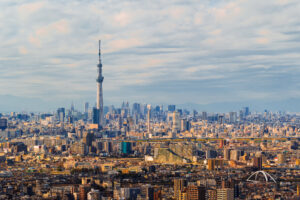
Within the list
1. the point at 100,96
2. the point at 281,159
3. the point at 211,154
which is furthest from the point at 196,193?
the point at 100,96

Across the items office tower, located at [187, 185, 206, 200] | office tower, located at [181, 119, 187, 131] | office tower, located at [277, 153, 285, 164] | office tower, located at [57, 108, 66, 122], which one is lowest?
office tower, located at [277, 153, 285, 164]

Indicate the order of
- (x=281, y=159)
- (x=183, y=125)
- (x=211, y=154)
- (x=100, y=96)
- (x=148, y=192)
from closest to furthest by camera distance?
(x=148, y=192) < (x=281, y=159) < (x=211, y=154) < (x=100, y=96) < (x=183, y=125)

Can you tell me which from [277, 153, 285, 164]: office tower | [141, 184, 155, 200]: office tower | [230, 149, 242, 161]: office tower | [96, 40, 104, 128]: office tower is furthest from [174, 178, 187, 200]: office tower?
[96, 40, 104, 128]: office tower

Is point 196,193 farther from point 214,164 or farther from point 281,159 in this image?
point 281,159

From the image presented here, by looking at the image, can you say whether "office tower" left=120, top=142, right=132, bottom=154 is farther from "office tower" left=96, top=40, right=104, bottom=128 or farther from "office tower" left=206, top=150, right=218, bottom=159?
"office tower" left=96, top=40, right=104, bottom=128

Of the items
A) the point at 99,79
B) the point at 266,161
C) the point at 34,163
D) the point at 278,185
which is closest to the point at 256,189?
the point at 278,185

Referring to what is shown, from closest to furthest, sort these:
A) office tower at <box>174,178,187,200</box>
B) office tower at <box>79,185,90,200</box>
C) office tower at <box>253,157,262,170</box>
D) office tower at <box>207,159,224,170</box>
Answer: office tower at <box>79,185,90,200</box>, office tower at <box>174,178,187,200</box>, office tower at <box>207,159,224,170</box>, office tower at <box>253,157,262,170</box>

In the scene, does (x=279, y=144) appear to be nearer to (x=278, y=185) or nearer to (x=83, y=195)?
(x=278, y=185)
